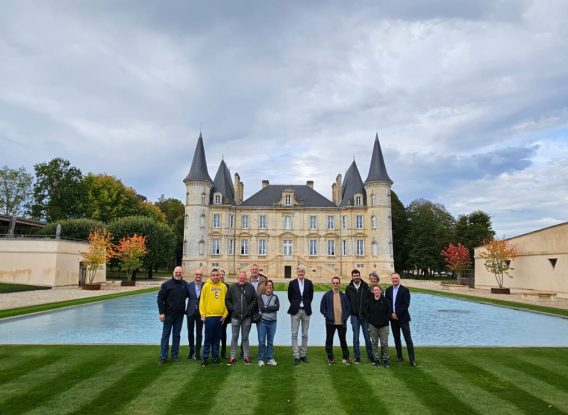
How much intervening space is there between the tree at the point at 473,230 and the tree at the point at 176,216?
40.5 meters

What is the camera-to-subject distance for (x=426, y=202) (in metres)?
63.4

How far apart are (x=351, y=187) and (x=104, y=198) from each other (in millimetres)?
31182

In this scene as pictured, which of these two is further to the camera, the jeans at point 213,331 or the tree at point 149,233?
the tree at point 149,233

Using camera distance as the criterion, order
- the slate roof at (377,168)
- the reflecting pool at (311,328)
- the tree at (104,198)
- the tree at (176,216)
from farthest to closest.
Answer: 1. the tree at (176,216)
2. the tree at (104,198)
3. the slate roof at (377,168)
4. the reflecting pool at (311,328)

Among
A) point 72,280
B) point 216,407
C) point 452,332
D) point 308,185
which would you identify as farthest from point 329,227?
point 216,407

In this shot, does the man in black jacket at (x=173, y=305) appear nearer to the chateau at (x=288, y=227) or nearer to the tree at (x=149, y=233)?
the tree at (x=149, y=233)

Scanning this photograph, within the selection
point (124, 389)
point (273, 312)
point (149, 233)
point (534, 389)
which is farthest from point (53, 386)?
point (149, 233)

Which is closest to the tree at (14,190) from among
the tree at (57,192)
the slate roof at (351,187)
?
the tree at (57,192)

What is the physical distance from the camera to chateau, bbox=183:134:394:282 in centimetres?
4834

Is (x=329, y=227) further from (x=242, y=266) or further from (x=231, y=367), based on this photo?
(x=231, y=367)

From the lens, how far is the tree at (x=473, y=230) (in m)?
50.0

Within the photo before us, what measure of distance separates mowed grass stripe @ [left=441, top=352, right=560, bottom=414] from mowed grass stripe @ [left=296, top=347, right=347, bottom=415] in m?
2.32

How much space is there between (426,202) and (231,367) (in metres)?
60.8

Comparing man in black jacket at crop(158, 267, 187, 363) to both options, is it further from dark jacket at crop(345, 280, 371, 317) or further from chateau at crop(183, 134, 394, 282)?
chateau at crop(183, 134, 394, 282)
